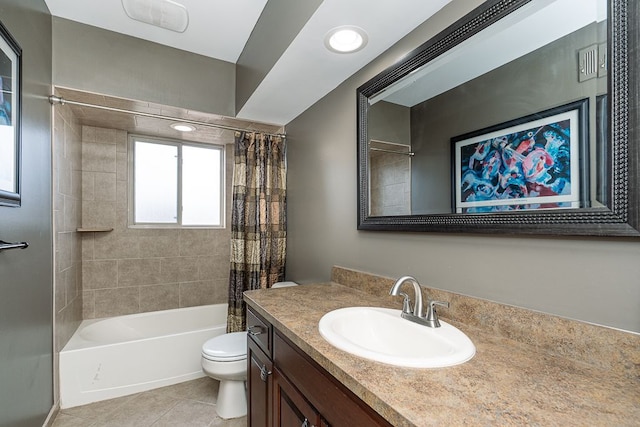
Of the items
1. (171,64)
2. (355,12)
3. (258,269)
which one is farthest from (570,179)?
(171,64)

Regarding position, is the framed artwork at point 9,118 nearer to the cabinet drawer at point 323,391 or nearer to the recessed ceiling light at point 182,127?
the recessed ceiling light at point 182,127

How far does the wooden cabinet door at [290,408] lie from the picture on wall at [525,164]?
0.87 meters

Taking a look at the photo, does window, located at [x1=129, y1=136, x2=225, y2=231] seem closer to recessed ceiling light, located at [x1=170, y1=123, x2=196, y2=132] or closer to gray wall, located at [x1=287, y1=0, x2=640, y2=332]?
recessed ceiling light, located at [x1=170, y1=123, x2=196, y2=132]

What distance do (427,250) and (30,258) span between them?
76.9 inches

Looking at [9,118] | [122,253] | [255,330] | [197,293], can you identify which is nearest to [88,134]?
[122,253]

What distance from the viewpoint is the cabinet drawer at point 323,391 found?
0.71 metres

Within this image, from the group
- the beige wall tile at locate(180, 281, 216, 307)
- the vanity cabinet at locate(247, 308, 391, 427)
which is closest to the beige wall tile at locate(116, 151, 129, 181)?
the beige wall tile at locate(180, 281, 216, 307)

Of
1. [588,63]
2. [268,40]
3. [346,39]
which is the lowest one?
[588,63]

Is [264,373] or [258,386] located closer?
[264,373]

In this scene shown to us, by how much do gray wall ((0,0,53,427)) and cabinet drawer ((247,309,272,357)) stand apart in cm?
100

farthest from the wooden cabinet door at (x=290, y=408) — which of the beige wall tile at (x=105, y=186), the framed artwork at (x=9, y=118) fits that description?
the beige wall tile at (x=105, y=186)

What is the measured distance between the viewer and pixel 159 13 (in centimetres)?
Answer: 186

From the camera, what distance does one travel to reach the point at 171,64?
2.23m

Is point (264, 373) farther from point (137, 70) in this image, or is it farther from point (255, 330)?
point (137, 70)
